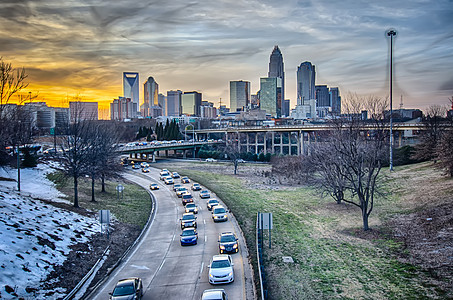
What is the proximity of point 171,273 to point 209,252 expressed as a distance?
3.85 meters

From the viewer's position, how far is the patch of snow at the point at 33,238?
51.0 feet

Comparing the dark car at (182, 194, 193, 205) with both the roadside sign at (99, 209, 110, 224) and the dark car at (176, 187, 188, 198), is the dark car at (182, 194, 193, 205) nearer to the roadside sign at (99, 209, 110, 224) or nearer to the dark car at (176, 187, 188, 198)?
the dark car at (176, 187, 188, 198)

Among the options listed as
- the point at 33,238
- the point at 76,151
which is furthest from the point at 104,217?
the point at 76,151

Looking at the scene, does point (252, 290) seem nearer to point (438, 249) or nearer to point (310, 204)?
point (438, 249)

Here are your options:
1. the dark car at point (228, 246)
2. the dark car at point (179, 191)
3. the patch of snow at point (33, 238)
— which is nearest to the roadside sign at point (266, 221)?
the dark car at point (228, 246)

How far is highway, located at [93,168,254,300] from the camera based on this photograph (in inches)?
636

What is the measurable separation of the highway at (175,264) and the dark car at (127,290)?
0.78 meters

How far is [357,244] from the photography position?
2356 cm

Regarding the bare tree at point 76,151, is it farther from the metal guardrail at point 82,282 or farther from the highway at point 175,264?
the metal guardrail at point 82,282

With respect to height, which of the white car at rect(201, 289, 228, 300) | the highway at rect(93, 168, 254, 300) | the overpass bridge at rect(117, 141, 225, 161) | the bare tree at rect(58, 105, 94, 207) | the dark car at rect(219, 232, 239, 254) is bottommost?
the highway at rect(93, 168, 254, 300)

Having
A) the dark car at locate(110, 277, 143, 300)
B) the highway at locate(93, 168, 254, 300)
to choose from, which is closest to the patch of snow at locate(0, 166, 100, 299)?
the dark car at locate(110, 277, 143, 300)

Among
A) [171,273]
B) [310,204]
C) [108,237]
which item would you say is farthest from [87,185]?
[171,273]

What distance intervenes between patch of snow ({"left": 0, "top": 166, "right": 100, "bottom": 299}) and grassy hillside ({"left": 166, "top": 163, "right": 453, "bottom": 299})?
35.5 ft

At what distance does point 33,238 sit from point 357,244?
66.2 ft
